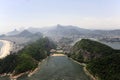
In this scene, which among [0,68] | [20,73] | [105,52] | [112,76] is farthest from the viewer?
[105,52]

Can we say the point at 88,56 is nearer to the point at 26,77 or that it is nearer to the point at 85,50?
the point at 85,50

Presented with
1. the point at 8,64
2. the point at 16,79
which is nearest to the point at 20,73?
the point at 16,79

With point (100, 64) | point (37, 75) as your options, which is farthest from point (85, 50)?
point (37, 75)

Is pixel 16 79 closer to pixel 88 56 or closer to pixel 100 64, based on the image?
pixel 100 64

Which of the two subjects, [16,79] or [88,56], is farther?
[88,56]

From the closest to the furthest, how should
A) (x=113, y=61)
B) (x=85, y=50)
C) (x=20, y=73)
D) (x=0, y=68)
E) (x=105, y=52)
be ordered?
(x=113, y=61)
(x=20, y=73)
(x=0, y=68)
(x=105, y=52)
(x=85, y=50)

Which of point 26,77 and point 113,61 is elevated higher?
point 113,61
